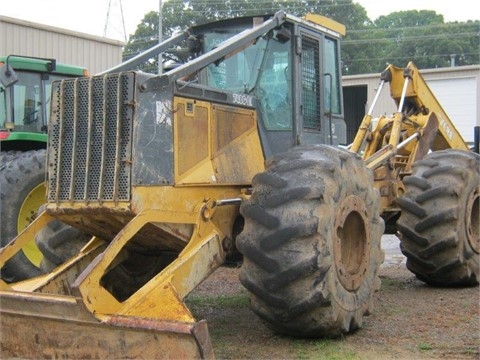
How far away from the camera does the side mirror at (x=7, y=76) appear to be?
9828mm

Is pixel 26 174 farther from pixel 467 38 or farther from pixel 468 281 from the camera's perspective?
pixel 467 38

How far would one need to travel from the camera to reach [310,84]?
7051 millimetres

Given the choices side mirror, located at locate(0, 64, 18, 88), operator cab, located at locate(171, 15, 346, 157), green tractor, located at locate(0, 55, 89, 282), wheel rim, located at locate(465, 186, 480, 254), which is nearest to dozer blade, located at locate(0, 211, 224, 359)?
operator cab, located at locate(171, 15, 346, 157)

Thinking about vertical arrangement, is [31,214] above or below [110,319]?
above

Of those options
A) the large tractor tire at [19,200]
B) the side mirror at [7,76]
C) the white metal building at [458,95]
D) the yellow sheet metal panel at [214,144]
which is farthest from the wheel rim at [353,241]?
the white metal building at [458,95]

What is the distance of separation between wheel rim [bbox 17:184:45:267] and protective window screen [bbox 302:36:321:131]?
3.62 m

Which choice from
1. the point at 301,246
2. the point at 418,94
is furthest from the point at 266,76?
the point at 418,94

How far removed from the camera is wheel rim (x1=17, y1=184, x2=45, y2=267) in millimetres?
8773

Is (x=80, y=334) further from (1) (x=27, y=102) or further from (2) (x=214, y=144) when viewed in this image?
(1) (x=27, y=102)

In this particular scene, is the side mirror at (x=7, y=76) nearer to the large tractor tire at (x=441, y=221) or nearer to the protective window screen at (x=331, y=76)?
the protective window screen at (x=331, y=76)

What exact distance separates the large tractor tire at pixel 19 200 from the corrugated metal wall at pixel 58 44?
1090cm

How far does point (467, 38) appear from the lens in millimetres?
54656

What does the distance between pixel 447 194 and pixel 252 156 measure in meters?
2.45

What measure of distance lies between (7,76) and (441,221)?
598cm
